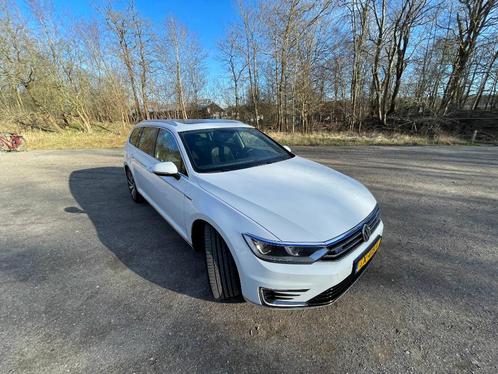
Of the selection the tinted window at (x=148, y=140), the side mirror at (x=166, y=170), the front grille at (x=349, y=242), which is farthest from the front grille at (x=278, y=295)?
the tinted window at (x=148, y=140)

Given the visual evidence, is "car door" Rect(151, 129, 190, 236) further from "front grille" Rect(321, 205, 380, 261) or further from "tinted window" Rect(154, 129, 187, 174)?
"front grille" Rect(321, 205, 380, 261)

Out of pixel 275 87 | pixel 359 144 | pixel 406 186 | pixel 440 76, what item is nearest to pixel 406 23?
pixel 440 76

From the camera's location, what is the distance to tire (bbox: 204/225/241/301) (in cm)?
205

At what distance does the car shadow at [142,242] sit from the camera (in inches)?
102

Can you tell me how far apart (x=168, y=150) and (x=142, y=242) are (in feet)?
4.48

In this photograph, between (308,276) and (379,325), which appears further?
(379,325)

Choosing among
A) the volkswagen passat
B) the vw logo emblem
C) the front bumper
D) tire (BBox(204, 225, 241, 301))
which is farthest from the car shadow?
the vw logo emblem

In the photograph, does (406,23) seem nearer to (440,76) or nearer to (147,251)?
(440,76)

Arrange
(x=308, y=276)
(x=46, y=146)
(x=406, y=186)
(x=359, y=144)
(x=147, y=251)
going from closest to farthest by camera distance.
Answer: (x=308, y=276)
(x=147, y=251)
(x=406, y=186)
(x=359, y=144)
(x=46, y=146)

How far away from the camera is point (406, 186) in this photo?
17.7ft

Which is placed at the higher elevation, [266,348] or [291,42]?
[291,42]

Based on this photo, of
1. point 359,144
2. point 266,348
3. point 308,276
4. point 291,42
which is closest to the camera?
point 308,276

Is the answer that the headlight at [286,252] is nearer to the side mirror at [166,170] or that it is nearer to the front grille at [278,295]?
the front grille at [278,295]

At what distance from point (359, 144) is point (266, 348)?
12847 mm
